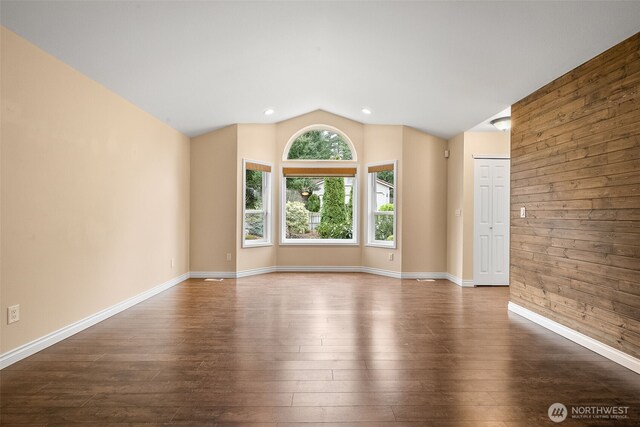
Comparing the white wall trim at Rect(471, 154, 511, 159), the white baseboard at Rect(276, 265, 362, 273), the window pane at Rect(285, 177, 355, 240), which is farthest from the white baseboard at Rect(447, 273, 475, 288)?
the window pane at Rect(285, 177, 355, 240)

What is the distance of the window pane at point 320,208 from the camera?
745 centimetres

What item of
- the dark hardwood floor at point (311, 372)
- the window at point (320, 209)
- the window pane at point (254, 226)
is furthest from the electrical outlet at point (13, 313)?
the window at point (320, 209)

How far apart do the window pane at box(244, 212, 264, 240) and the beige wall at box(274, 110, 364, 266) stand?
1.07 ft

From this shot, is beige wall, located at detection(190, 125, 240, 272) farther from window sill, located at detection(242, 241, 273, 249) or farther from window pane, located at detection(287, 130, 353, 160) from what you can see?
window pane, located at detection(287, 130, 353, 160)

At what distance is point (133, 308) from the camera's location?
4570 millimetres

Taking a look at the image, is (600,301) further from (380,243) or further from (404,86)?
(380,243)

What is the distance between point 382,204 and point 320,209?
121cm

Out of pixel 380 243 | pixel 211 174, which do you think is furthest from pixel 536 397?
pixel 211 174

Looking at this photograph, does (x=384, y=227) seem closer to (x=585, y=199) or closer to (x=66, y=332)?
(x=585, y=199)

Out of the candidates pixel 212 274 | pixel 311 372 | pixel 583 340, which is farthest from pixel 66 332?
pixel 583 340

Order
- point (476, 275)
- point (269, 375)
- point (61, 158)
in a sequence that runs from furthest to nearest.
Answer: point (476, 275) → point (61, 158) → point (269, 375)

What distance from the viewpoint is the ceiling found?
9.64 feet

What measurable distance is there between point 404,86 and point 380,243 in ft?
9.99

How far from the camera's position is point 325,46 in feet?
13.6
